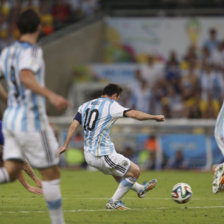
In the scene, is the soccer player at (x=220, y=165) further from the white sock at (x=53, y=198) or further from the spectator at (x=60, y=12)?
the spectator at (x=60, y=12)

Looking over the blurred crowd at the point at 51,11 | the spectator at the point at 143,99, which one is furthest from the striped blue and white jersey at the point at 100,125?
the blurred crowd at the point at 51,11

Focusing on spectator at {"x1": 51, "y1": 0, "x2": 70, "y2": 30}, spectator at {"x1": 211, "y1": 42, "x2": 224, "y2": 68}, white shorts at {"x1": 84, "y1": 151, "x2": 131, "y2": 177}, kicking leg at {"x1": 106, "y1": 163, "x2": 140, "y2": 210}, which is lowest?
spectator at {"x1": 211, "y1": 42, "x2": 224, "y2": 68}

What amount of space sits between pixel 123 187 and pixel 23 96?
11.8ft

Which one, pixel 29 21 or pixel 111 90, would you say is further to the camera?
pixel 111 90

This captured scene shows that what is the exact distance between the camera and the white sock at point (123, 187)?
10.3 metres

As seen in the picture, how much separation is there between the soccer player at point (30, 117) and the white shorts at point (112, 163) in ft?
10.8

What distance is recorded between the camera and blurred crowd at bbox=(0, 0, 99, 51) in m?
26.6

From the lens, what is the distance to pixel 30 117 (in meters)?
7.08

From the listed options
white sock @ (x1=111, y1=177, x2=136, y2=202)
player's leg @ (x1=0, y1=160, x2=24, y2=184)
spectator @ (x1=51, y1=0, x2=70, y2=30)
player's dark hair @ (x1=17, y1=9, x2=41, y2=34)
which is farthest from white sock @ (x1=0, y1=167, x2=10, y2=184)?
Result: spectator @ (x1=51, y1=0, x2=70, y2=30)

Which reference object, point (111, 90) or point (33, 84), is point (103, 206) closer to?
point (111, 90)

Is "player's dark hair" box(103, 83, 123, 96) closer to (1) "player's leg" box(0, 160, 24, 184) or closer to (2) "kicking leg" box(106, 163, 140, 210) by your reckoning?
(2) "kicking leg" box(106, 163, 140, 210)

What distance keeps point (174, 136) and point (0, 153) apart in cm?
1128

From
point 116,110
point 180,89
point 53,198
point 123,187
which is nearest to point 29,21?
point 53,198

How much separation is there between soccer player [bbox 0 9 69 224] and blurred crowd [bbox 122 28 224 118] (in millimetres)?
14544
